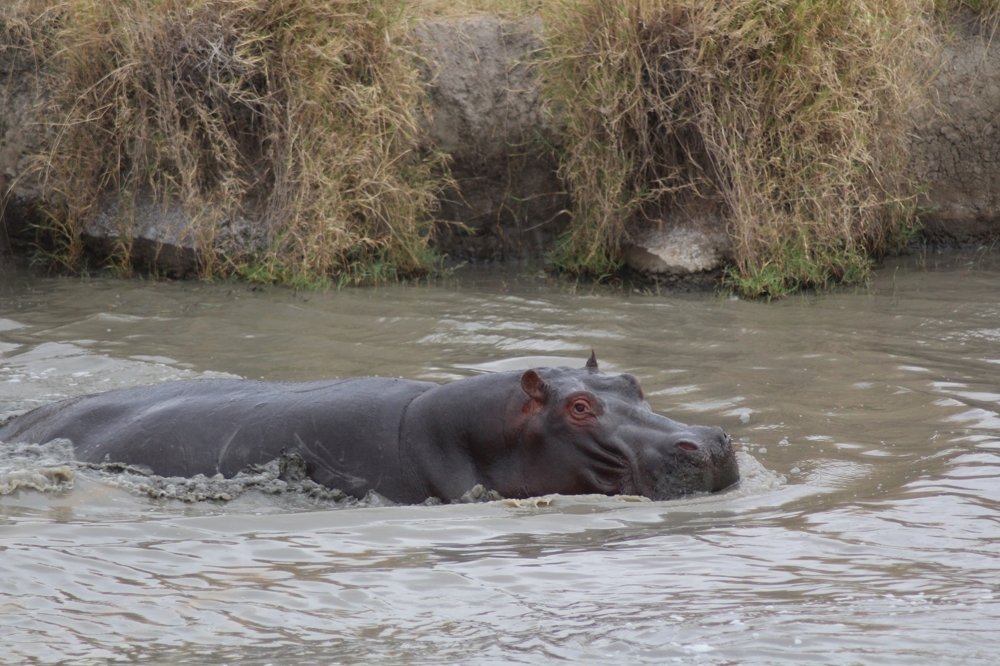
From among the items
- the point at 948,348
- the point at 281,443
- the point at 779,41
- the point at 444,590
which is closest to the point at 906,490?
the point at 444,590

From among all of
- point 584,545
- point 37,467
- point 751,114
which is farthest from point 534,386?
point 751,114

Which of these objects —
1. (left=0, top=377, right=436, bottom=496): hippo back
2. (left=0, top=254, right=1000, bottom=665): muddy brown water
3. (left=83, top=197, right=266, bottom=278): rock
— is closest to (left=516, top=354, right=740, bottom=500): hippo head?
(left=0, top=254, right=1000, bottom=665): muddy brown water

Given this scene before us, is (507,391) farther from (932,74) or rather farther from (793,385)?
(932,74)

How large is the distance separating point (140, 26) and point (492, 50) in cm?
285

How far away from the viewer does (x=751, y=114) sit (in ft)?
27.5

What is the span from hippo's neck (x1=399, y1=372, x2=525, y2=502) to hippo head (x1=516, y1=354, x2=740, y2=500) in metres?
0.07

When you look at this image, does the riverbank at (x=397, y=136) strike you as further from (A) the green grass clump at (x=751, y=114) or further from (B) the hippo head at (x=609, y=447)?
(B) the hippo head at (x=609, y=447)

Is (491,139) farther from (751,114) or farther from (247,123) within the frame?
(751,114)

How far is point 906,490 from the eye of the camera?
3.87 metres

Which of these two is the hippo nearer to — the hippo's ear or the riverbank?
the hippo's ear

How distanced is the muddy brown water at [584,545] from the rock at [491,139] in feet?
11.4

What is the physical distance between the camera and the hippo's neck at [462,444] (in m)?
3.85

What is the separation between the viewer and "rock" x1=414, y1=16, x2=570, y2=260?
9.66 m

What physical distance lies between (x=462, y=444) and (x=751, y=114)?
525 centimetres
